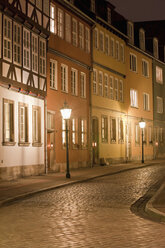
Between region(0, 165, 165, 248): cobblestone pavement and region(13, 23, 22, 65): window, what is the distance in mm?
8998

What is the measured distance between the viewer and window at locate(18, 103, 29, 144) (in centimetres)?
2485

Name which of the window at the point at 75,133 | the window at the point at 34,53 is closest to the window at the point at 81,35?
the window at the point at 75,133

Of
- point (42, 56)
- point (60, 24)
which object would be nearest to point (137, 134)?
point (60, 24)

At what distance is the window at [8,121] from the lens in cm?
2299

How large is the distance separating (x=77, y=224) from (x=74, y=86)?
76.1 ft

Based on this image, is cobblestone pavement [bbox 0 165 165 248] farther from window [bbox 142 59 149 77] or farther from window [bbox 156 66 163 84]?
window [bbox 156 66 163 84]

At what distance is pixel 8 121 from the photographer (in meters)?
23.6

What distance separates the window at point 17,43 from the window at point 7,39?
47 centimetres

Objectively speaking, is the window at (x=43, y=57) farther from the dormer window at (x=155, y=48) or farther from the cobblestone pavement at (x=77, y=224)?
the dormer window at (x=155, y=48)

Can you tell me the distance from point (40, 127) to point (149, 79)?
84.5ft

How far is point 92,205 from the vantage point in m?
14.3

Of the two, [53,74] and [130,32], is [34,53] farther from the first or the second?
[130,32]

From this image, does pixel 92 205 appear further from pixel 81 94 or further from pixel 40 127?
pixel 81 94

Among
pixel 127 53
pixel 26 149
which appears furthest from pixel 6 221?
pixel 127 53
